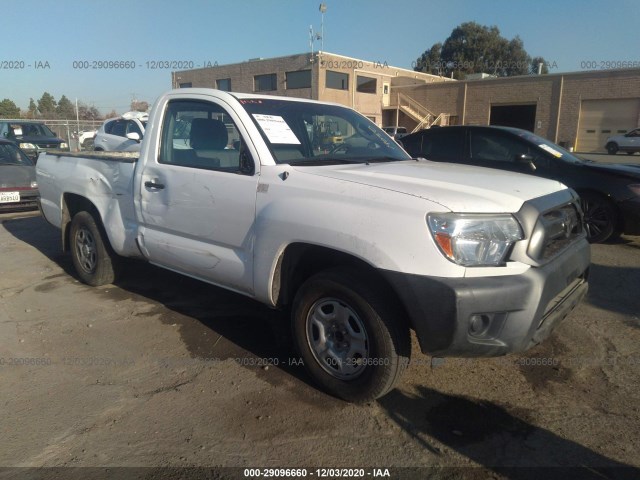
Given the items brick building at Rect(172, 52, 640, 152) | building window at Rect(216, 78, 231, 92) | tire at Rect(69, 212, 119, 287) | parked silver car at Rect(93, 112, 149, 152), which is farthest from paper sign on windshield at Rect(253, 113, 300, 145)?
building window at Rect(216, 78, 231, 92)

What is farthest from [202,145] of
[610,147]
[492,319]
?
[610,147]

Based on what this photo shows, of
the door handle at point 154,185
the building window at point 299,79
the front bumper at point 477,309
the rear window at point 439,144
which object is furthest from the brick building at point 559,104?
the front bumper at point 477,309

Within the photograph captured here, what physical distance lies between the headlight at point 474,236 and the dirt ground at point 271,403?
3.08ft

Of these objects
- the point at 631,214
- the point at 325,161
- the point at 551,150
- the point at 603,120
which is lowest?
the point at 631,214

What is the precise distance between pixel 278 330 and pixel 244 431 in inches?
56.5

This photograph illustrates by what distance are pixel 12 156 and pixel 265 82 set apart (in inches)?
1294

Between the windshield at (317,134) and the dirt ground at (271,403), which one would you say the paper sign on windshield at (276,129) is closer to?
the windshield at (317,134)

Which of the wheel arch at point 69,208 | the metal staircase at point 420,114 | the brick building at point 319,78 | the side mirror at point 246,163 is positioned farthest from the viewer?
the metal staircase at point 420,114

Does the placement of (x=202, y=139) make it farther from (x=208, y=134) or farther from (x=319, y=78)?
(x=319, y=78)

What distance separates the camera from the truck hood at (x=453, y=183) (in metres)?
2.76

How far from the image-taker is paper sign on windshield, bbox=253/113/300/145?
362 cm

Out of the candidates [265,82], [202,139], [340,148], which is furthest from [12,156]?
[265,82]

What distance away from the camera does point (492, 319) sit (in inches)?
104

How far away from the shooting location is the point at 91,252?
535 cm
